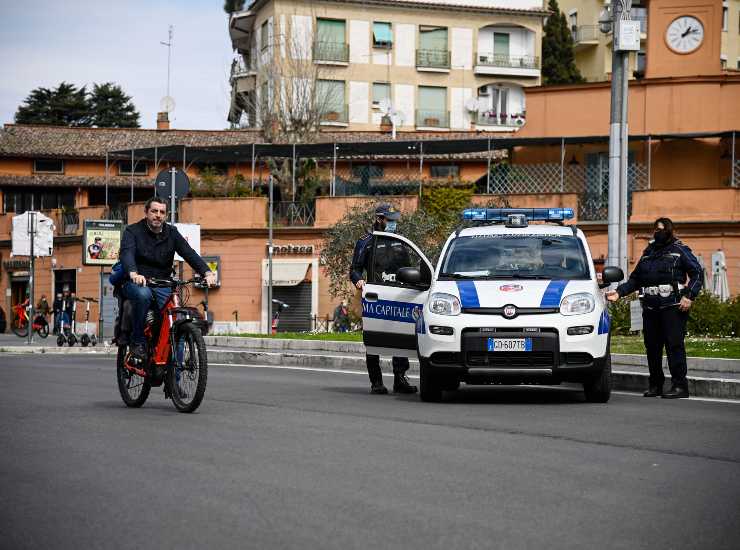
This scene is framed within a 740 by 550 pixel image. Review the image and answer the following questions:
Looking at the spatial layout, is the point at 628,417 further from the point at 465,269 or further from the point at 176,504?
the point at 176,504

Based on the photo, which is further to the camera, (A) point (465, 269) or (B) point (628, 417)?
(A) point (465, 269)

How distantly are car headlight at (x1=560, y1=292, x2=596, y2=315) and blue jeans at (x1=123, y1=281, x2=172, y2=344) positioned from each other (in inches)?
147

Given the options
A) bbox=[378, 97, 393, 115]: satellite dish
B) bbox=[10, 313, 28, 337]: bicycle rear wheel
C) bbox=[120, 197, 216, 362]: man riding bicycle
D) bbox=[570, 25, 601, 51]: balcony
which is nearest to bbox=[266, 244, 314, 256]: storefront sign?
bbox=[10, 313, 28, 337]: bicycle rear wheel

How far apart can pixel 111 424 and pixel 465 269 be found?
465 centimetres

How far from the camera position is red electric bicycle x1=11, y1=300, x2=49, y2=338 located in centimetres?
4750

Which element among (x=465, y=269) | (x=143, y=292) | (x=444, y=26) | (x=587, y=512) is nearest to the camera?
(x=587, y=512)

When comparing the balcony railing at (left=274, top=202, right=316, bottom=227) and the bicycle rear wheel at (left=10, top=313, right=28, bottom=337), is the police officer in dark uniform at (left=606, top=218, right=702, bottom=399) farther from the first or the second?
the bicycle rear wheel at (left=10, top=313, right=28, bottom=337)

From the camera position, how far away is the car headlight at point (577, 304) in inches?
503

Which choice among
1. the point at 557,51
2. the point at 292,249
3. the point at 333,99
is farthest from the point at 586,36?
the point at 292,249

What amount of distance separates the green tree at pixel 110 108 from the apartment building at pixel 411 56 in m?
17.2

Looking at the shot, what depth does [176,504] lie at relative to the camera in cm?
669

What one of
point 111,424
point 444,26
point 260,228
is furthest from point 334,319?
point 111,424

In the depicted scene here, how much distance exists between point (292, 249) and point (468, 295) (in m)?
37.7

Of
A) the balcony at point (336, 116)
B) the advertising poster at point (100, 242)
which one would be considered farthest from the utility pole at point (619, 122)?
the balcony at point (336, 116)
